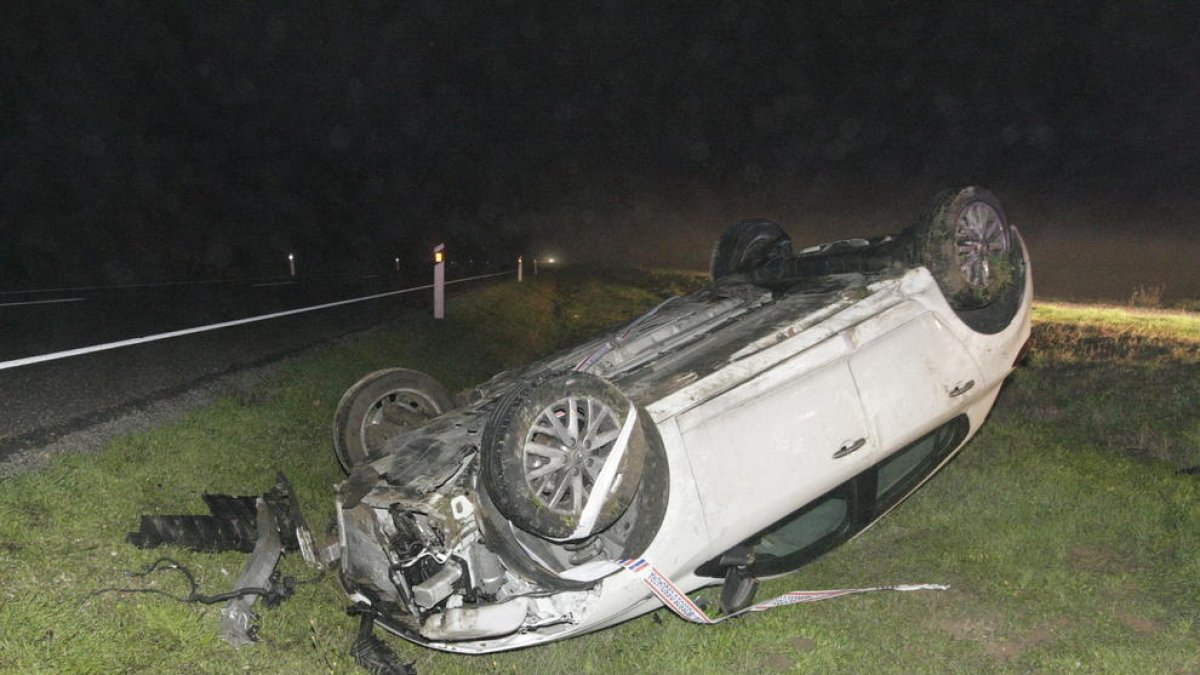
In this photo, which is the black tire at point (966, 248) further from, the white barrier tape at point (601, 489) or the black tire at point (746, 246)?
the white barrier tape at point (601, 489)

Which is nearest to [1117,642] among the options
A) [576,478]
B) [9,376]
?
[576,478]

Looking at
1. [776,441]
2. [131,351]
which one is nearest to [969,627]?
[776,441]

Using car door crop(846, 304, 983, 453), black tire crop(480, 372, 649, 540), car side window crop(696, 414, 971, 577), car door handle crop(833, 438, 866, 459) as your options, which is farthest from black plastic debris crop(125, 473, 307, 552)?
car door crop(846, 304, 983, 453)

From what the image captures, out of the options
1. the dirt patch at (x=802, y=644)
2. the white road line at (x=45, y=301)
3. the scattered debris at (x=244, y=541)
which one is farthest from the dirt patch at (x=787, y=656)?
the white road line at (x=45, y=301)

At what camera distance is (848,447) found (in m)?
3.76

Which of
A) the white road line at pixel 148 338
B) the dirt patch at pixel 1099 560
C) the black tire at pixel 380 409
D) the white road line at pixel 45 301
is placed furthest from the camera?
the white road line at pixel 45 301

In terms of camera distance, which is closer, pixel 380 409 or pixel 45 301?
pixel 380 409

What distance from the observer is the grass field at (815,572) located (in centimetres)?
332

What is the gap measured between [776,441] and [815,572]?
1.59m

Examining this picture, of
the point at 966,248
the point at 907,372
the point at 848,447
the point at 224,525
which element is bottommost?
the point at 224,525

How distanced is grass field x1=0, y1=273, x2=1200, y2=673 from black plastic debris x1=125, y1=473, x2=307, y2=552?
7 centimetres

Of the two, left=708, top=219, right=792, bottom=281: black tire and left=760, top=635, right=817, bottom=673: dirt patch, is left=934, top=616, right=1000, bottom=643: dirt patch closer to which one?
left=760, top=635, right=817, bottom=673: dirt patch

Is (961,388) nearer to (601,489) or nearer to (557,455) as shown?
(601,489)

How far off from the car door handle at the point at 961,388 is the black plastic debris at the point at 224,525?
3677mm
